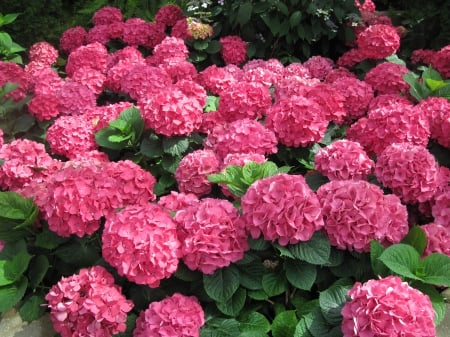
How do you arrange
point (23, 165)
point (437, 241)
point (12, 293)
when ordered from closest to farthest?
1. point (437, 241)
2. point (12, 293)
3. point (23, 165)

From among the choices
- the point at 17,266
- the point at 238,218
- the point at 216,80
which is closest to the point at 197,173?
the point at 238,218

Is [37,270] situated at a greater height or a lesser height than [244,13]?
lesser

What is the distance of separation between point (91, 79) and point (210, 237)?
228cm

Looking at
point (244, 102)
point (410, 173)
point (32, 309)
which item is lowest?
point (32, 309)

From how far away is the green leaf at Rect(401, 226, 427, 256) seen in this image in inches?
75.6

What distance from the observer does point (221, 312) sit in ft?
6.59

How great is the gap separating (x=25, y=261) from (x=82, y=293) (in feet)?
1.31

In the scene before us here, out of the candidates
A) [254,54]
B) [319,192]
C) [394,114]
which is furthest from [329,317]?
[254,54]

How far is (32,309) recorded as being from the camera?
213 centimetres

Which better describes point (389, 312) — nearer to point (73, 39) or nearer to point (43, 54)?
point (43, 54)

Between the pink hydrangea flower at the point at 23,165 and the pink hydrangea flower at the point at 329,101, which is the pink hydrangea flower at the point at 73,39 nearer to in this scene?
the pink hydrangea flower at the point at 23,165

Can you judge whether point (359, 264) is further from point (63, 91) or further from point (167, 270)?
point (63, 91)

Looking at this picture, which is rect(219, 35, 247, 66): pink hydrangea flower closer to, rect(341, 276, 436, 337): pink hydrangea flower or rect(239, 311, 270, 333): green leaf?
rect(239, 311, 270, 333): green leaf

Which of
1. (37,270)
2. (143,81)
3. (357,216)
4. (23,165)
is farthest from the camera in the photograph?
(143,81)
